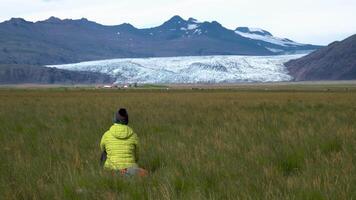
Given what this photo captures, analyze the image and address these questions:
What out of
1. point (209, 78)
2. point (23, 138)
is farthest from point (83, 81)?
point (23, 138)

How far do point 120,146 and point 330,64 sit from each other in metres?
143

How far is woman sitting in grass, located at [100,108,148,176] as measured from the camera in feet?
23.8

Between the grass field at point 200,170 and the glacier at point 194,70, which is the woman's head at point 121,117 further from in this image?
the glacier at point 194,70

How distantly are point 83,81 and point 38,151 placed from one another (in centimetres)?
13763

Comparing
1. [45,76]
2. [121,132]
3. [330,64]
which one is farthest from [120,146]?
[330,64]

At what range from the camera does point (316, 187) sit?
4750 millimetres

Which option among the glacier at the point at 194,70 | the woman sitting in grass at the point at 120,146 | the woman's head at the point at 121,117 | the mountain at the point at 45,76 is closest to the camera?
the woman sitting in grass at the point at 120,146

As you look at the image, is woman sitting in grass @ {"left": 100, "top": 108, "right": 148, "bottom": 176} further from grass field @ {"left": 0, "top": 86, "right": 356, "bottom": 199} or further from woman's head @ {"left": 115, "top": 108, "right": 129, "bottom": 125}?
grass field @ {"left": 0, "top": 86, "right": 356, "bottom": 199}

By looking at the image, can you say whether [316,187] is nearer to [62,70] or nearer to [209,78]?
[209,78]

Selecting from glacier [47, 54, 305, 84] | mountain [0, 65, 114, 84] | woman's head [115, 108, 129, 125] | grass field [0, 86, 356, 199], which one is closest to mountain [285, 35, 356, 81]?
glacier [47, 54, 305, 84]

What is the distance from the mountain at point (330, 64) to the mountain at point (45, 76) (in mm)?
46286

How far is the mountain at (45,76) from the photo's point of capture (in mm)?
141725

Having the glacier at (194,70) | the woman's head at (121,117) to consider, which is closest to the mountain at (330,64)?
the glacier at (194,70)

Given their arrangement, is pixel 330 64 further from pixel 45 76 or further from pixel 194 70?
pixel 45 76
